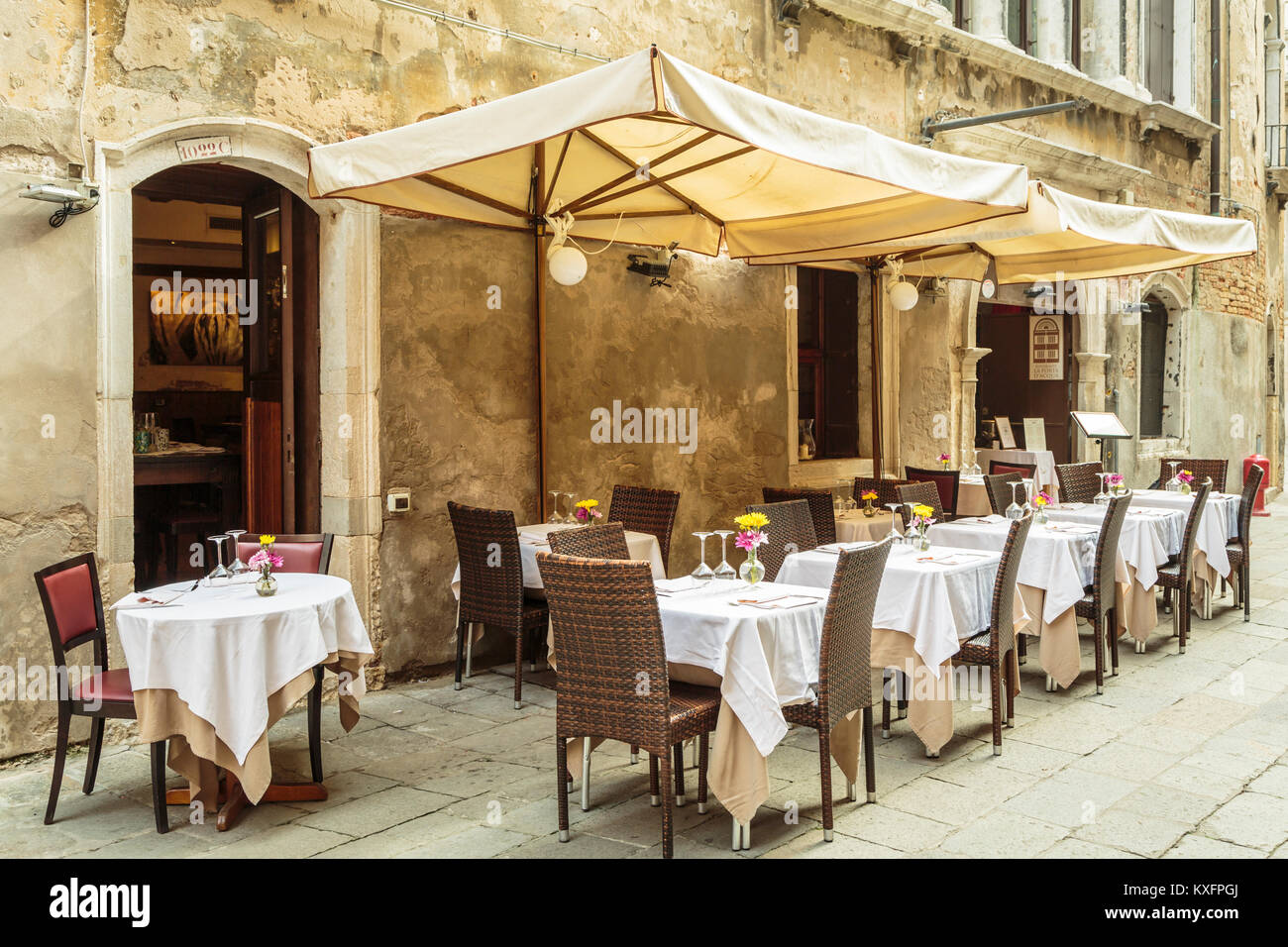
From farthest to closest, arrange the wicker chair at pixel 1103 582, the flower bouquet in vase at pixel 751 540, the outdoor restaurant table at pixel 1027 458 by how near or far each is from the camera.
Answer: the outdoor restaurant table at pixel 1027 458 → the wicker chair at pixel 1103 582 → the flower bouquet in vase at pixel 751 540

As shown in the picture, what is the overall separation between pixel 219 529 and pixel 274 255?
2200 mm

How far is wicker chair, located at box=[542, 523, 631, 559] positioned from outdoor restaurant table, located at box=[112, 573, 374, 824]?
96cm

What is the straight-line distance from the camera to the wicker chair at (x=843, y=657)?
3646 mm

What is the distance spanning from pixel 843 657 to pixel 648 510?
2.80 metres

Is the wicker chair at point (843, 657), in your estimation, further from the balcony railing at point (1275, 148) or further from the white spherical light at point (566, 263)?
the balcony railing at point (1275, 148)

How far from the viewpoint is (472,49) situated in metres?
6.14

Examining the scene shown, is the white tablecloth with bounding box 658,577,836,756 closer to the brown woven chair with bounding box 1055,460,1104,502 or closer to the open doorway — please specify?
the open doorway

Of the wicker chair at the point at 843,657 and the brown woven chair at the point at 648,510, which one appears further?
the brown woven chair at the point at 648,510

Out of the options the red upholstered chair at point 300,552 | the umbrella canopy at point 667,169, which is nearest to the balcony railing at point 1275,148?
the umbrella canopy at point 667,169

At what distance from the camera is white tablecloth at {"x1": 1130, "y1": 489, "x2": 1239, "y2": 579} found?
7.18 metres

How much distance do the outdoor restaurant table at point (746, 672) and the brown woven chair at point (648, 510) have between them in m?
2.41

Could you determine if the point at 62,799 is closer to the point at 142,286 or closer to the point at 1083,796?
the point at 1083,796

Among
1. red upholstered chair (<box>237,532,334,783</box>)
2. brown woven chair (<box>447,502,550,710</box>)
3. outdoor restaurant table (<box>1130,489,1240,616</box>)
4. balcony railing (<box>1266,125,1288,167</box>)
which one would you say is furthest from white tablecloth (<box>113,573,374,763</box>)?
balcony railing (<box>1266,125,1288,167</box>)

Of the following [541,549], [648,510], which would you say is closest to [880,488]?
[648,510]
